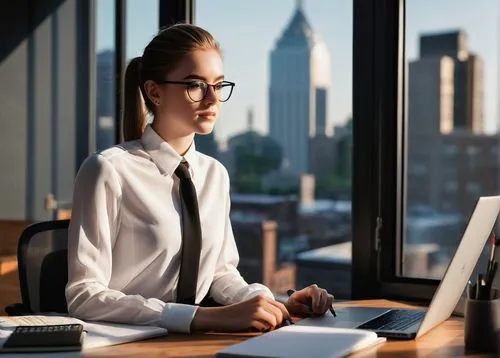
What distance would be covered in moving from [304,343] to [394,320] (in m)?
0.43

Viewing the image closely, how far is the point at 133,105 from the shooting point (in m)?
2.27

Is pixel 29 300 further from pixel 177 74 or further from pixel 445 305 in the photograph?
pixel 445 305

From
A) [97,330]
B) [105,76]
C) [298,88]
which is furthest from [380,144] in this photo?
[105,76]

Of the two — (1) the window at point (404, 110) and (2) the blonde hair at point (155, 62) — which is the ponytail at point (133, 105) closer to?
(2) the blonde hair at point (155, 62)

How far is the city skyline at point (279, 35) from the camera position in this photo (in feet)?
8.63

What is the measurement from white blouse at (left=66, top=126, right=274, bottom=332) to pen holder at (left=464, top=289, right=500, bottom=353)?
555 mm

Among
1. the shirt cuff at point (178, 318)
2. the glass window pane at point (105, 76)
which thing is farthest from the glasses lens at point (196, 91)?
the glass window pane at point (105, 76)

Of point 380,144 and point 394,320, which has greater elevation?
point 380,144

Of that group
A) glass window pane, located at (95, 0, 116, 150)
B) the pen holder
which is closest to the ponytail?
the pen holder

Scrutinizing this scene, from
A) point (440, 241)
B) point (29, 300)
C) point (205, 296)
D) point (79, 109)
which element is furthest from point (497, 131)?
point (79, 109)

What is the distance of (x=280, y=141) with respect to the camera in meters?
3.60

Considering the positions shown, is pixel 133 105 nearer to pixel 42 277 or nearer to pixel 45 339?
pixel 42 277

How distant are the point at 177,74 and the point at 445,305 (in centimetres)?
86

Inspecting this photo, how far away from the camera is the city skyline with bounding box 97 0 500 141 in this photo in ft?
8.63
